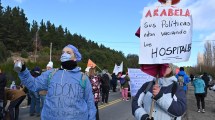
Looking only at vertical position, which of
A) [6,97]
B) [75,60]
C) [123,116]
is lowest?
[123,116]

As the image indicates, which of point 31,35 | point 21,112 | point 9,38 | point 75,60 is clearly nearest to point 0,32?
point 9,38

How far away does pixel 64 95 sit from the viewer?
15.3 feet

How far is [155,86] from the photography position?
415 centimetres

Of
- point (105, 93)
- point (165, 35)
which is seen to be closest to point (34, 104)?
point (105, 93)

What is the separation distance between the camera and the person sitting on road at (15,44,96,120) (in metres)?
4.66

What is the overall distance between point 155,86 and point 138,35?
82cm

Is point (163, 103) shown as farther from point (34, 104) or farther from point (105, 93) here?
point (105, 93)

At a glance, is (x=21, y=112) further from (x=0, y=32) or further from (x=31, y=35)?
(x=31, y=35)

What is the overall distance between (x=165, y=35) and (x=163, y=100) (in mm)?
786

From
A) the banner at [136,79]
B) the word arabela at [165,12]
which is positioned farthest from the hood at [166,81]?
the banner at [136,79]

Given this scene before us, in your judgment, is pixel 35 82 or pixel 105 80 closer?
pixel 35 82

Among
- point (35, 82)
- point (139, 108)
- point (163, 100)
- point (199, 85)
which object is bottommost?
point (199, 85)

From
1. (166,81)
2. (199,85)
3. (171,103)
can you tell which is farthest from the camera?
(199,85)

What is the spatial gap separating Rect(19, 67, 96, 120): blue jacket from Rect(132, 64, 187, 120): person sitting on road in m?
0.72
